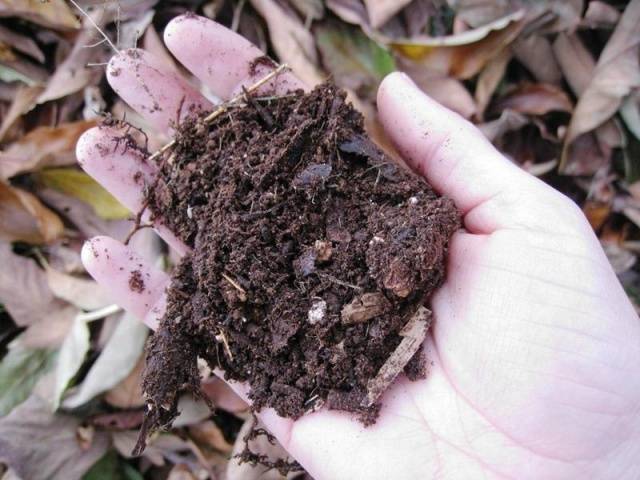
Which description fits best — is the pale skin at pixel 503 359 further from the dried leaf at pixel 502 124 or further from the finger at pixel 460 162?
the dried leaf at pixel 502 124

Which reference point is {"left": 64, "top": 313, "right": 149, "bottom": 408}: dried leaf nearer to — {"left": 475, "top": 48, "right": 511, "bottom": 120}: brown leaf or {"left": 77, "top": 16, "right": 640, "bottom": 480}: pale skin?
{"left": 77, "top": 16, "right": 640, "bottom": 480}: pale skin

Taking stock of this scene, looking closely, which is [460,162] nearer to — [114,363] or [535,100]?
[535,100]

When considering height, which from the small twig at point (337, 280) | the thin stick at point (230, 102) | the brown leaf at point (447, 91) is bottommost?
the small twig at point (337, 280)

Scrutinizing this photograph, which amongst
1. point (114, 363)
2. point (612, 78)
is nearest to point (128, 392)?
point (114, 363)

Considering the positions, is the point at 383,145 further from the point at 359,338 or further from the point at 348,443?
the point at 348,443

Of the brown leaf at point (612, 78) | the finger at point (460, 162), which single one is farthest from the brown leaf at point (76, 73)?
the brown leaf at point (612, 78)
